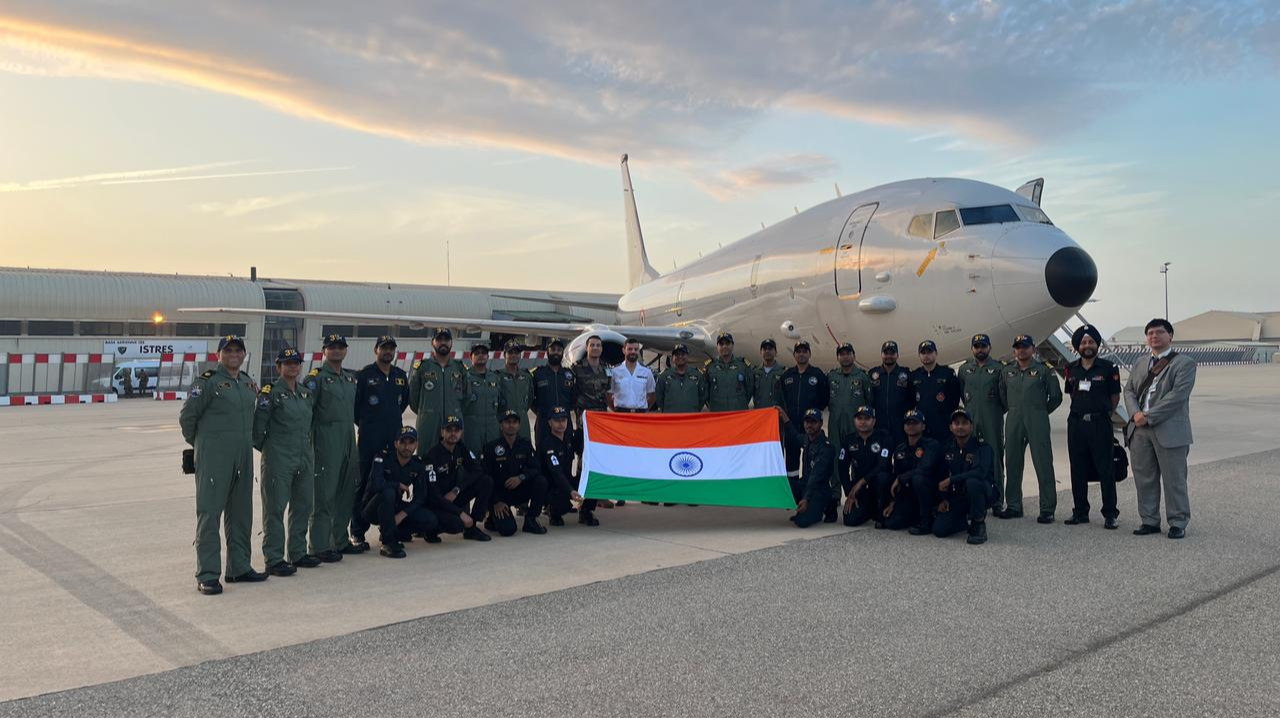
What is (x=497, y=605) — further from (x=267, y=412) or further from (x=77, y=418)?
(x=77, y=418)

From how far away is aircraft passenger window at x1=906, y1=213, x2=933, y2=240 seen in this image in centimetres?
1188

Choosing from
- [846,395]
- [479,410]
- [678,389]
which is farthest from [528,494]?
[846,395]

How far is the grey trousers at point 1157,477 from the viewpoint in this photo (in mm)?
7094

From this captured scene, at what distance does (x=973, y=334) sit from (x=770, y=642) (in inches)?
307

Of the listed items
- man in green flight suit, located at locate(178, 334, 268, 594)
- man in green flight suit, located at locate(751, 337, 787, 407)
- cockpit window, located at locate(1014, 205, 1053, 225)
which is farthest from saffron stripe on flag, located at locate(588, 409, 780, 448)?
cockpit window, located at locate(1014, 205, 1053, 225)

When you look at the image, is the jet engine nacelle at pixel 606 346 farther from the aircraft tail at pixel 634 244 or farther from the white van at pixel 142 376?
the white van at pixel 142 376

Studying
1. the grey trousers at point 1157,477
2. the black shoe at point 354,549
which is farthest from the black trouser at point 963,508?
the black shoe at point 354,549

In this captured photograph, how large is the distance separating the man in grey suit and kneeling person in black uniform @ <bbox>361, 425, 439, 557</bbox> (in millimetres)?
5569

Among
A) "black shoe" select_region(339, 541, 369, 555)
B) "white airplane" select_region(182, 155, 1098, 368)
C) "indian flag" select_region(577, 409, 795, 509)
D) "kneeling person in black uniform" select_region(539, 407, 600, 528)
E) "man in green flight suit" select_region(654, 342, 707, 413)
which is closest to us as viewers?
"black shoe" select_region(339, 541, 369, 555)

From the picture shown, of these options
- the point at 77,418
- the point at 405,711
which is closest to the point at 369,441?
the point at 405,711

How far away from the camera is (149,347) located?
31.7 metres

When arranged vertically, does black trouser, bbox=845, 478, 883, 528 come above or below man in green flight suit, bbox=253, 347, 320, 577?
below

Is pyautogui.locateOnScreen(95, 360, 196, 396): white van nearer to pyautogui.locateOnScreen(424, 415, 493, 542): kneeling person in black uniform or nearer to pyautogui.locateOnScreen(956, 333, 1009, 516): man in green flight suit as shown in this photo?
pyautogui.locateOnScreen(424, 415, 493, 542): kneeling person in black uniform

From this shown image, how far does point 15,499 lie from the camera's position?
9.12 m
